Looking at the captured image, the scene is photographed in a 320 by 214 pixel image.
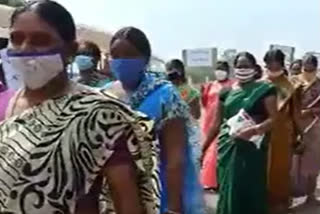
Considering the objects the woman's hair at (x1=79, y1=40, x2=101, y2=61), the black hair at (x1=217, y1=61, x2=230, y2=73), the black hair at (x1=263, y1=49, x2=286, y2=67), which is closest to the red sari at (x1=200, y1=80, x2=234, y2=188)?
the black hair at (x1=217, y1=61, x2=230, y2=73)

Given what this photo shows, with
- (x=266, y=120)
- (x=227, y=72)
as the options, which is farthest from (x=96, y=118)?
(x=227, y=72)

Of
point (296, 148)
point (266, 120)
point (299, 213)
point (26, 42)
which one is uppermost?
point (26, 42)

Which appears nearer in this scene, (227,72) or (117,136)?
(117,136)

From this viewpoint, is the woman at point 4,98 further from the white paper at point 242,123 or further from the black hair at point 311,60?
the black hair at point 311,60

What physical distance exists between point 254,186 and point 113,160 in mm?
4921

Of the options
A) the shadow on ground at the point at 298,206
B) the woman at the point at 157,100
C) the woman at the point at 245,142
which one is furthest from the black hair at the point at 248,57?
the woman at the point at 157,100

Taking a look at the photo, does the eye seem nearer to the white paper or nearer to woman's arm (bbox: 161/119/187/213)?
woman's arm (bbox: 161/119/187/213)

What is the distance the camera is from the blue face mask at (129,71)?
4605mm

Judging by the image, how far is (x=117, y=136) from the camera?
304 centimetres

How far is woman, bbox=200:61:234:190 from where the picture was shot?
1109 cm

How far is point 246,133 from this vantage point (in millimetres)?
7461

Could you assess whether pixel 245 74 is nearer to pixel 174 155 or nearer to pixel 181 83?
pixel 181 83

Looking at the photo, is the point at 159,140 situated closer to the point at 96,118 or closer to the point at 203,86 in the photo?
the point at 96,118

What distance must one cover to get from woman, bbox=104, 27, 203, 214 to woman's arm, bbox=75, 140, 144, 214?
1.54 meters
